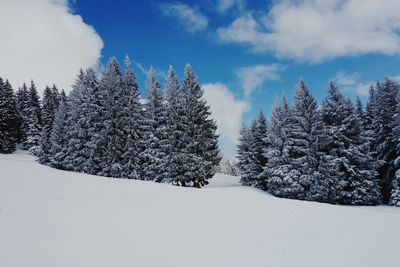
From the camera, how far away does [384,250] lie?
1010 centimetres

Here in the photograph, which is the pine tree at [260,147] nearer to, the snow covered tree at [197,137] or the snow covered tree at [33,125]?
the snow covered tree at [197,137]

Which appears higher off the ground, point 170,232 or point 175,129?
point 175,129

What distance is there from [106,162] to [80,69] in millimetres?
15739

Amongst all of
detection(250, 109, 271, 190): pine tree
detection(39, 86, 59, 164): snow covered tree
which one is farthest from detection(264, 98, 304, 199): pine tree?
detection(39, 86, 59, 164): snow covered tree

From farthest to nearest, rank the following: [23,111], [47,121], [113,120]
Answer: [23,111]
[47,121]
[113,120]

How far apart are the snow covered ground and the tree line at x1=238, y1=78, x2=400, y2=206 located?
1450 cm

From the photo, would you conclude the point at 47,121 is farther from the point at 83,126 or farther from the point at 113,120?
the point at 113,120

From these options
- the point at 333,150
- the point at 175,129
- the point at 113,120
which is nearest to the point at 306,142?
the point at 333,150

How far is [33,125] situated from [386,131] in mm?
61661

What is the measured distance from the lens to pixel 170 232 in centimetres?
1004

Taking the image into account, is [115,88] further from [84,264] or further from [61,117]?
[84,264]

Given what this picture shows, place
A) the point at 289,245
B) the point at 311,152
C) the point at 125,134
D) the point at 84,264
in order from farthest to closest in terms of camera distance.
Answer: the point at 125,134
the point at 311,152
the point at 289,245
the point at 84,264

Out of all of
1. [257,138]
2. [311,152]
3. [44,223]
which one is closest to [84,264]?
[44,223]

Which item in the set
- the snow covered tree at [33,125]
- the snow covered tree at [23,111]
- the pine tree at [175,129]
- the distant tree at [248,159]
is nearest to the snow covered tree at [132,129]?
the pine tree at [175,129]
